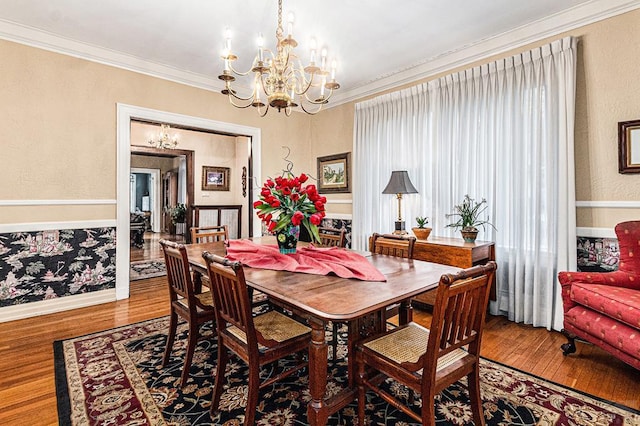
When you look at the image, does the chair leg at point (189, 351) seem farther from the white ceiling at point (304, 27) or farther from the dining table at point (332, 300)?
the white ceiling at point (304, 27)

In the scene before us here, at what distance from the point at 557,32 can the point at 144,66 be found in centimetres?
423

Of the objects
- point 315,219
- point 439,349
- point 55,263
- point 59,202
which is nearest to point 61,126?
point 59,202

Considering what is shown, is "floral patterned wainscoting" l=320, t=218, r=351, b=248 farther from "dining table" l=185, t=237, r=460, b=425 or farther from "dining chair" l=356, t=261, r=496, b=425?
"dining chair" l=356, t=261, r=496, b=425

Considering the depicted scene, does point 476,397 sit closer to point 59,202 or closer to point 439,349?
point 439,349

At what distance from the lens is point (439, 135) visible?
365 cm

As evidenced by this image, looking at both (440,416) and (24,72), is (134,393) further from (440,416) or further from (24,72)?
(24,72)

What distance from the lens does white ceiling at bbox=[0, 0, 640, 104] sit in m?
2.68

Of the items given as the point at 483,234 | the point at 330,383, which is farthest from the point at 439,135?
the point at 330,383

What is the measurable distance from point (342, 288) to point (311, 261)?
478mm

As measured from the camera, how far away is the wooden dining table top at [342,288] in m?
1.28

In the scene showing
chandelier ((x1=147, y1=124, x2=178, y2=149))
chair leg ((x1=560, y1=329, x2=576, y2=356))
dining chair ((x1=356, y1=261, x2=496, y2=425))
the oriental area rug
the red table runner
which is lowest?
the oriental area rug

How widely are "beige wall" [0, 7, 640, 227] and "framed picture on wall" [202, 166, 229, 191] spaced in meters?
3.07

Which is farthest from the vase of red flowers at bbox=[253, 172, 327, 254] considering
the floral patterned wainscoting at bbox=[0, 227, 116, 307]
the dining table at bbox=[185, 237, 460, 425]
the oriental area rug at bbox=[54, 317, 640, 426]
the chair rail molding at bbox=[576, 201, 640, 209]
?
the floral patterned wainscoting at bbox=[0, 227, 116, 307]

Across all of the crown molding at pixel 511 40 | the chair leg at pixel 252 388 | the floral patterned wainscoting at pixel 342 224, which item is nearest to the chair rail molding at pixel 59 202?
the floral patterned wainscoting at pixel 342 224
